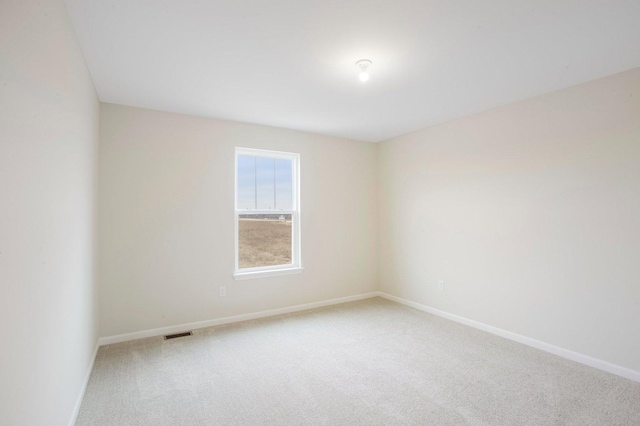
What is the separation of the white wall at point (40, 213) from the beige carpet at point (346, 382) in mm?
519

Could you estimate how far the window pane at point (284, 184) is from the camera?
441 centimetres

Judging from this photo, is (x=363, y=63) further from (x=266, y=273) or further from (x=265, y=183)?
(x=266, y=273)

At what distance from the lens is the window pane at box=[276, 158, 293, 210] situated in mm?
4414

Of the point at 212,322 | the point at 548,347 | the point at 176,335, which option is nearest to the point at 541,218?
the point at 548,347

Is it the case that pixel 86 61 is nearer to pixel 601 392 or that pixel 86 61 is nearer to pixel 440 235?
pixel 440 235

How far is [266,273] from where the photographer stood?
415cm

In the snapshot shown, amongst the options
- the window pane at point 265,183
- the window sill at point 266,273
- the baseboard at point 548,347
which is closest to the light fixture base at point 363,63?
the window pane at point 265,183

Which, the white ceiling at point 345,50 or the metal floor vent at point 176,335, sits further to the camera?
the metal floor vent at point 176,335

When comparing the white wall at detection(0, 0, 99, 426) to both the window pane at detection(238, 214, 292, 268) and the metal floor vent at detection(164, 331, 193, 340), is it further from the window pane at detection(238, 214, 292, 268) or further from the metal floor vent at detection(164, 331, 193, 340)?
the window pane at detection(238, 214, 292, 268)

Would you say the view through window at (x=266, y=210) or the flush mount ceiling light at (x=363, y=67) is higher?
the flush mount ceiling light at (x=363, y=67)

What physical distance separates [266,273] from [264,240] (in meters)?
0.44

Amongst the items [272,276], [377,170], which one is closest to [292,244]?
[272,276]

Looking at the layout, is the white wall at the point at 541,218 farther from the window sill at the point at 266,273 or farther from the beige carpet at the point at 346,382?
the window sill at the point at 266,273

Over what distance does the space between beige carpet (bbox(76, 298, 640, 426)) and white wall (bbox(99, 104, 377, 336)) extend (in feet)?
1.31
